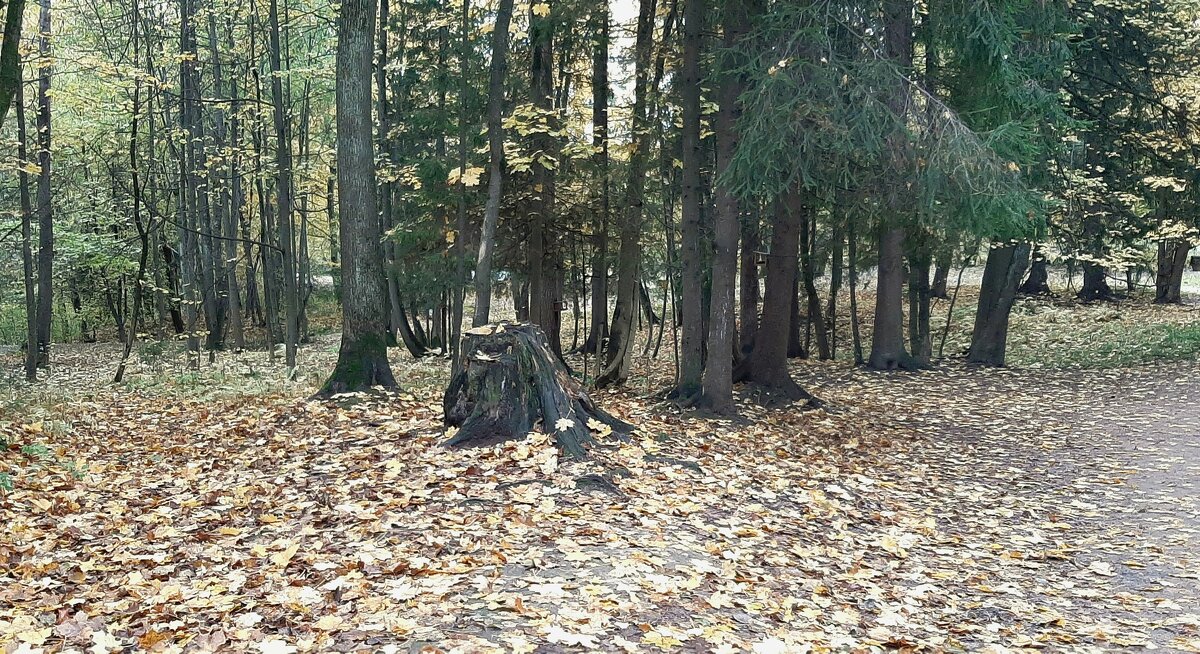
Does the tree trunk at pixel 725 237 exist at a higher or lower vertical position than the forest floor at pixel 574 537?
higher

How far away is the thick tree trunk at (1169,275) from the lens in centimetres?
2264

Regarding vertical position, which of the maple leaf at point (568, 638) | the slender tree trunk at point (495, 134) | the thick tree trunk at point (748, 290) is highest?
the slender tree trunk at point (495, 134)

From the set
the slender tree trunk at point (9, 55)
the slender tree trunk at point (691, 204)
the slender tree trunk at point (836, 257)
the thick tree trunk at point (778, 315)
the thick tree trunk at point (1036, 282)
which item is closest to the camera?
the slender tree trunk at point (9, 55)

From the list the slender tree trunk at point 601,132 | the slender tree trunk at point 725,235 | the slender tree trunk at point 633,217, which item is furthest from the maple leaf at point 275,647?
the slender tree trunk at point 633,217

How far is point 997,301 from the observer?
56.1 feet

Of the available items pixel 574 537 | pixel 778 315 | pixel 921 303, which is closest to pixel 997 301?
pixel 921 303

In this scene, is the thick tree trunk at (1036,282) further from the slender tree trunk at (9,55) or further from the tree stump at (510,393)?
the slender tree trunk at (9,55)

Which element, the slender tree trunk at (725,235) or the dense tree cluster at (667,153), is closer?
the dense tree cluster at (667,153)

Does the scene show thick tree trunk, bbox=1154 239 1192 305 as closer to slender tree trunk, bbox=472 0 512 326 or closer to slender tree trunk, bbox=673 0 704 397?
slender tree trunk, bbox=673 0 704 397

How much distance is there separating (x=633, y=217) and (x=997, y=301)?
8.70 m

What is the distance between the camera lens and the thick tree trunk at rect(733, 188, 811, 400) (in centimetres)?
1173

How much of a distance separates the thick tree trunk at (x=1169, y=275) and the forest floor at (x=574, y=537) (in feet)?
53.6

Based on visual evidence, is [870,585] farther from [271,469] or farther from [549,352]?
[271,469]

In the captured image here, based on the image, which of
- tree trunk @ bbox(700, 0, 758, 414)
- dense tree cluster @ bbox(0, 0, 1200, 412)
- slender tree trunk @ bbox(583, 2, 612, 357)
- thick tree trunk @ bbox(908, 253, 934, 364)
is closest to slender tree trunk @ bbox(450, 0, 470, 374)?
dense tree cluster @ bbox(0, 0, 1200, 412)
